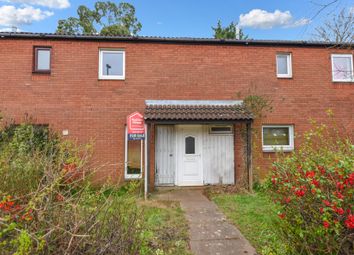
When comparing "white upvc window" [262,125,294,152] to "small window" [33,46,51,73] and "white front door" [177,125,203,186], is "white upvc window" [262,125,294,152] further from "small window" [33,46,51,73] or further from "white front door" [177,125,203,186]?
"small window" [33,46,51,73]

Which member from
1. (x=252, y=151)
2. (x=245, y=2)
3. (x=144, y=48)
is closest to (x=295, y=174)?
(x=252, y=151)

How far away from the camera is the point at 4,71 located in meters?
9.05

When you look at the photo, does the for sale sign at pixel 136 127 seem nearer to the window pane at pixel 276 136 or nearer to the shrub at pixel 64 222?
the shrub at pixel 64 222

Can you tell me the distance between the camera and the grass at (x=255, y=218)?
4105 millimetres

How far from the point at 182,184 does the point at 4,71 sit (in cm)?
814

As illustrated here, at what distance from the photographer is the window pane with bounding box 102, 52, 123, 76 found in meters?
9.59

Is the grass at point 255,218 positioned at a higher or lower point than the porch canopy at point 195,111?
lower

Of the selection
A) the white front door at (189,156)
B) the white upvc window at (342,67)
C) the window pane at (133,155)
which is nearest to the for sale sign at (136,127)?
the window pane at (133,155)

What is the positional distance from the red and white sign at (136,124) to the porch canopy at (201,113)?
0.89 ft

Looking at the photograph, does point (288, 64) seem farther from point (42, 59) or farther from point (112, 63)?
point (42, 59)

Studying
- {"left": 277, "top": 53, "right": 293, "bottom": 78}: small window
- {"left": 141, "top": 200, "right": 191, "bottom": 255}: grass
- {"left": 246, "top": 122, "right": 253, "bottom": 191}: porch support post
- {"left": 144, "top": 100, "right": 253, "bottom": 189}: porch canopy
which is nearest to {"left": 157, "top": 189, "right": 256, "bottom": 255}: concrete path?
{"left": 141, "top": 200, "right": 191, "bottom": 255}: grass

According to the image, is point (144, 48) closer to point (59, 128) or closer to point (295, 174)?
point (59, 128)

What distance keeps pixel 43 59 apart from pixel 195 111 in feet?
21.0

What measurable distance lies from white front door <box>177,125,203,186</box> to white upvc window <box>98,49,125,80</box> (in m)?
3.31
